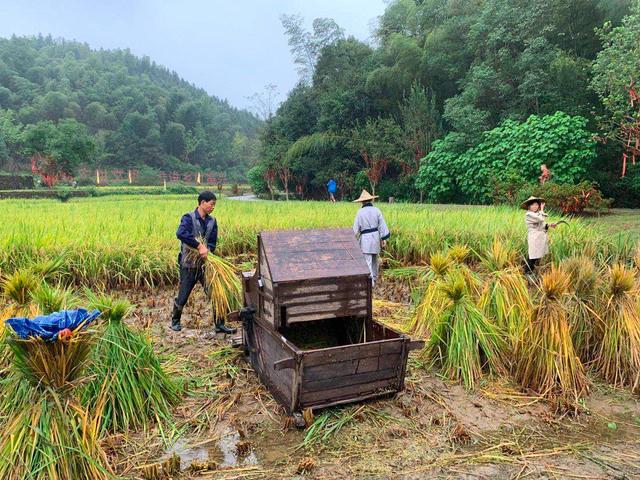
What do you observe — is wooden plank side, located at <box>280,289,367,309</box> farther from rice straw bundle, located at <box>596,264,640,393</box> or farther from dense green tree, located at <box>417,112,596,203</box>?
dense green tree, located at <box>417,112,596,203</box>

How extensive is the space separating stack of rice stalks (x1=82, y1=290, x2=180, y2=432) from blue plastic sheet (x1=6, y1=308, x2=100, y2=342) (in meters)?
0.57

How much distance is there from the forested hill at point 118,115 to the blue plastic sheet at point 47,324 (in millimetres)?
46762

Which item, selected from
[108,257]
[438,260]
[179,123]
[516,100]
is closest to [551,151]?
[516,100]

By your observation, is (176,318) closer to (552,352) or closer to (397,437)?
(397,437)

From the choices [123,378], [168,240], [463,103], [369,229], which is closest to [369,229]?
[369,229]

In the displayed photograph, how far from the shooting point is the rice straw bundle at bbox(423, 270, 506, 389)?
11.4 feet

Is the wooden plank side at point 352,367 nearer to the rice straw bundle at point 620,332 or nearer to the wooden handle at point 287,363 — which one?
the wooden handle at point 287,363

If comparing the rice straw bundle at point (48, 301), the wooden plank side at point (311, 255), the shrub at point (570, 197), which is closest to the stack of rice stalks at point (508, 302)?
the wooden plank side at point (311, 255)

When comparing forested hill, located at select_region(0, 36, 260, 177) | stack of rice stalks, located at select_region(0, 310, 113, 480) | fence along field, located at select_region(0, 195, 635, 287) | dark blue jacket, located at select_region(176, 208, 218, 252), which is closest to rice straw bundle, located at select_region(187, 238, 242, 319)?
dark blue jacket, located at select_region(176, 208, 218, 252)

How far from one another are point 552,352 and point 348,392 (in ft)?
4.87

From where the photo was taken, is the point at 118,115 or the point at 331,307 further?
the point at 118,115

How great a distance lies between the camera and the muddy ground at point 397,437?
243 centimetres

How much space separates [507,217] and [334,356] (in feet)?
22.7

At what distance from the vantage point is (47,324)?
6.88 ft
